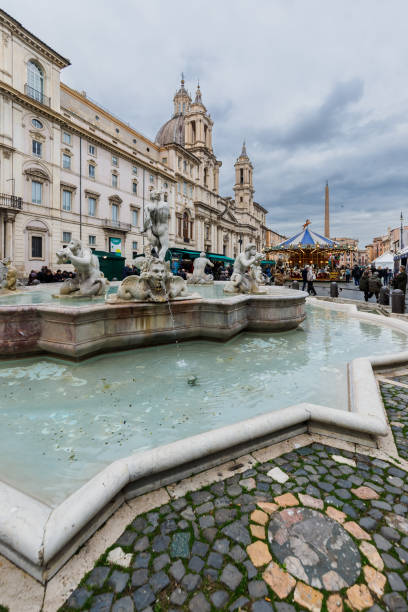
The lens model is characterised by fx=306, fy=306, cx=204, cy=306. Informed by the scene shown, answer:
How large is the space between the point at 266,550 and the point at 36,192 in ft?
97.4

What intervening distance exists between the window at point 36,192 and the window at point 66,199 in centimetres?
257

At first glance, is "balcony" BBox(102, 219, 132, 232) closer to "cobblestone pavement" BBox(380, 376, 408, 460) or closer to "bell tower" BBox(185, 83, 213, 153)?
"bell tower" BBox(185, 83, 213, 153)

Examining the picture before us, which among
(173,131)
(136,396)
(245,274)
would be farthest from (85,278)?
(173,131)

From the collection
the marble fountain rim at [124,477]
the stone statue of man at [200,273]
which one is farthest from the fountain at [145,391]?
the stone statue of man at [200,273]

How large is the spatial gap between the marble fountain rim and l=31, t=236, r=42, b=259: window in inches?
1061

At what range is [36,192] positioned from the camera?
25.3 meters

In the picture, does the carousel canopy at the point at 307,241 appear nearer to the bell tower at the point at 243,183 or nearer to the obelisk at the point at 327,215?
the obelisk at the point at 327,215

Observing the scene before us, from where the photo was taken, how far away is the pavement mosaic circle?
143cm

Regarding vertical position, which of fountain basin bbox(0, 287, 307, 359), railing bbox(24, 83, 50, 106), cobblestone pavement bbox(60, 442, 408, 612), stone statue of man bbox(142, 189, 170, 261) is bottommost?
cobblestone pavement bbox(60, 442, 408, 612)

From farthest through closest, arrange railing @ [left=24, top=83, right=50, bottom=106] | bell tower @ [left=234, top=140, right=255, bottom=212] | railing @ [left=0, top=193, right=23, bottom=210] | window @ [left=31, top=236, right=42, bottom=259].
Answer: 1. bell tower @ [left=234, top=140, right=255, bottom=212]
2. window @ [left=31, top=236, right=42, bottom=259]
3. railing @ [left=24, top=83, right=50, bottom=106]
4. railing @ [left=0, top=193, right=23, bottom=210]

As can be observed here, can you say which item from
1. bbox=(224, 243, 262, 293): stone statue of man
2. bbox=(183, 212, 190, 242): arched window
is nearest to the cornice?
bbox=(183, 212, 190, 242): arched window

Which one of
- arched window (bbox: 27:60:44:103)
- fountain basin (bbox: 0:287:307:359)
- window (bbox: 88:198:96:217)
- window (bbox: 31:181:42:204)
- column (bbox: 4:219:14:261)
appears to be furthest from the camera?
window (bbox: 88:198:96:217)

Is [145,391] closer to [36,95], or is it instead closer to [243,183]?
[36,95]

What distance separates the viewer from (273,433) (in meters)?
2.51
